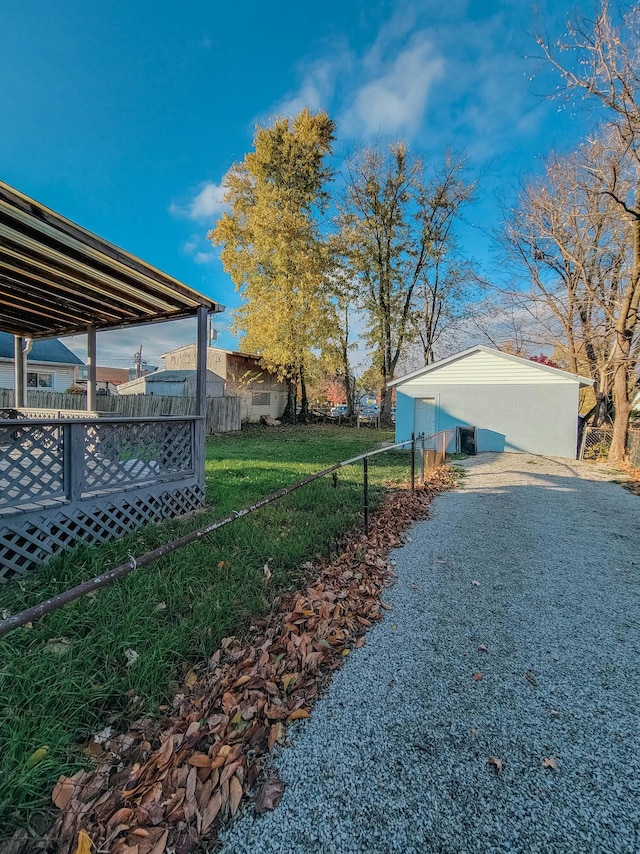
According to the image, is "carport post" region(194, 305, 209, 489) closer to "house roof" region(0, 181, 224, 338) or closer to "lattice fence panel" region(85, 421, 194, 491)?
"lattice fence panel" region(85, 421, 194, 491)

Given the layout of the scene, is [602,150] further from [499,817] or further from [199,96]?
[499,817]

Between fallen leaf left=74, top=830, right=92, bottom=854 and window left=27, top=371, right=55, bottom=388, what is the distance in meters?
24.0

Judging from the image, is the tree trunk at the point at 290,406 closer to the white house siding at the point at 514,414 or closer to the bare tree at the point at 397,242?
the bare tree at the point at 397,242

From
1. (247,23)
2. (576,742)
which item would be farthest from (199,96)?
(576,742)

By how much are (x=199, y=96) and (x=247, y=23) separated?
2.71 metres

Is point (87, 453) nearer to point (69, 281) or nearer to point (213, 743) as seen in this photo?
point (69, 281)

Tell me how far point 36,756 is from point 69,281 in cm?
552

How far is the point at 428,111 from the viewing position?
410 inches

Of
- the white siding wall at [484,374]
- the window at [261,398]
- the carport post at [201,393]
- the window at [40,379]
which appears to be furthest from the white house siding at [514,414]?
the window at [40,379]

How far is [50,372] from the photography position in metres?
20.8

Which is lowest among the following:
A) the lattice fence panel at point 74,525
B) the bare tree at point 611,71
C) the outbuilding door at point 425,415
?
the lattice fence panel at point 74,525

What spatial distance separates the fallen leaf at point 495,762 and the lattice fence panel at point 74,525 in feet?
12.6

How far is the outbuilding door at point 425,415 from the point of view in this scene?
46.2ft

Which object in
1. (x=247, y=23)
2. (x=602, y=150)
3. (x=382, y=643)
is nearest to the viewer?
(x=382, y=643)
